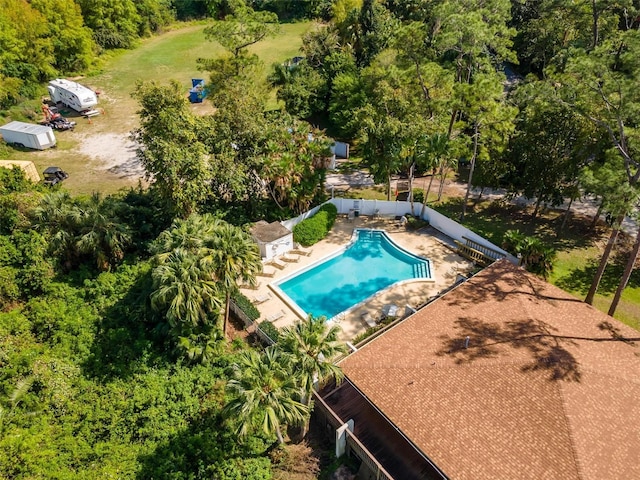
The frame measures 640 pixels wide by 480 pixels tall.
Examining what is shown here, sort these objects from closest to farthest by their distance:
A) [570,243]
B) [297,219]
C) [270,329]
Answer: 1. [270,329]
2. [570,243]
3. [297,219]

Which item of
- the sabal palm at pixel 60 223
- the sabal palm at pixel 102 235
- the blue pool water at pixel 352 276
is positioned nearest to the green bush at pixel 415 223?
the blue pool water at pixel 352 276

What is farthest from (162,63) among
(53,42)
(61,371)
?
(61,371)

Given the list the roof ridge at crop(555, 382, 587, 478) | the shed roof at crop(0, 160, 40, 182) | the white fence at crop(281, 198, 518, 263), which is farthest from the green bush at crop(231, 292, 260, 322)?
the shed roof at crop(0, 160, 40, 182)

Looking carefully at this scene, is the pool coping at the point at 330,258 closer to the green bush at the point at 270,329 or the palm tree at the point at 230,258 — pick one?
the green bush at the point at 270,329

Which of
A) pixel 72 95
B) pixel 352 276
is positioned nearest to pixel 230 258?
pixel 352 276

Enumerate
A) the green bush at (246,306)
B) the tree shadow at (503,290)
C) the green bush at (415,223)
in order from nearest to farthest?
A: the tree shadow at (503,290), the green bush at (246,306), the green bush at (415,223)

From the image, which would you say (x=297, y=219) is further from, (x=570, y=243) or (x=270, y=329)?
(x=570, y=243)
